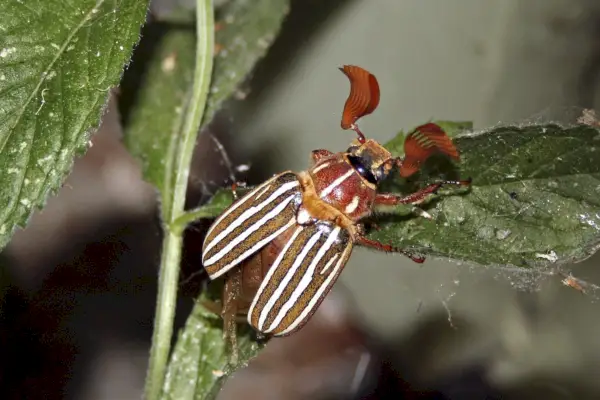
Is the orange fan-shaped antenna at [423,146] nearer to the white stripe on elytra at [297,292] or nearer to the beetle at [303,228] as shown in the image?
the beetle at [303,228]

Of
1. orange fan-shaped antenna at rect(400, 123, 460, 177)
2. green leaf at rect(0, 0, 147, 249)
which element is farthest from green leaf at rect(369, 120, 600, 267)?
green leaf at rect(0, 0, 147, 249)

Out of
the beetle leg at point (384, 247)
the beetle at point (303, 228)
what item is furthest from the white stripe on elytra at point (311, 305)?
the beetle leg at point (384, 247)

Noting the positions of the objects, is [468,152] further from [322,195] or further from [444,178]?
[322,195]

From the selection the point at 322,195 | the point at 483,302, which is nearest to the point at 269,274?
the point at 322,195

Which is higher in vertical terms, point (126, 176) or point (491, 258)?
point (491, 258)

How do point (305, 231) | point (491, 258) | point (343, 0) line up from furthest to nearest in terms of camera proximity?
point (343, 0) < point (305, 231) < point (491, 258)

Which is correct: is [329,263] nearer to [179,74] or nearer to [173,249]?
[173,249]

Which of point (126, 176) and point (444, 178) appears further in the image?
point (126, 176)
